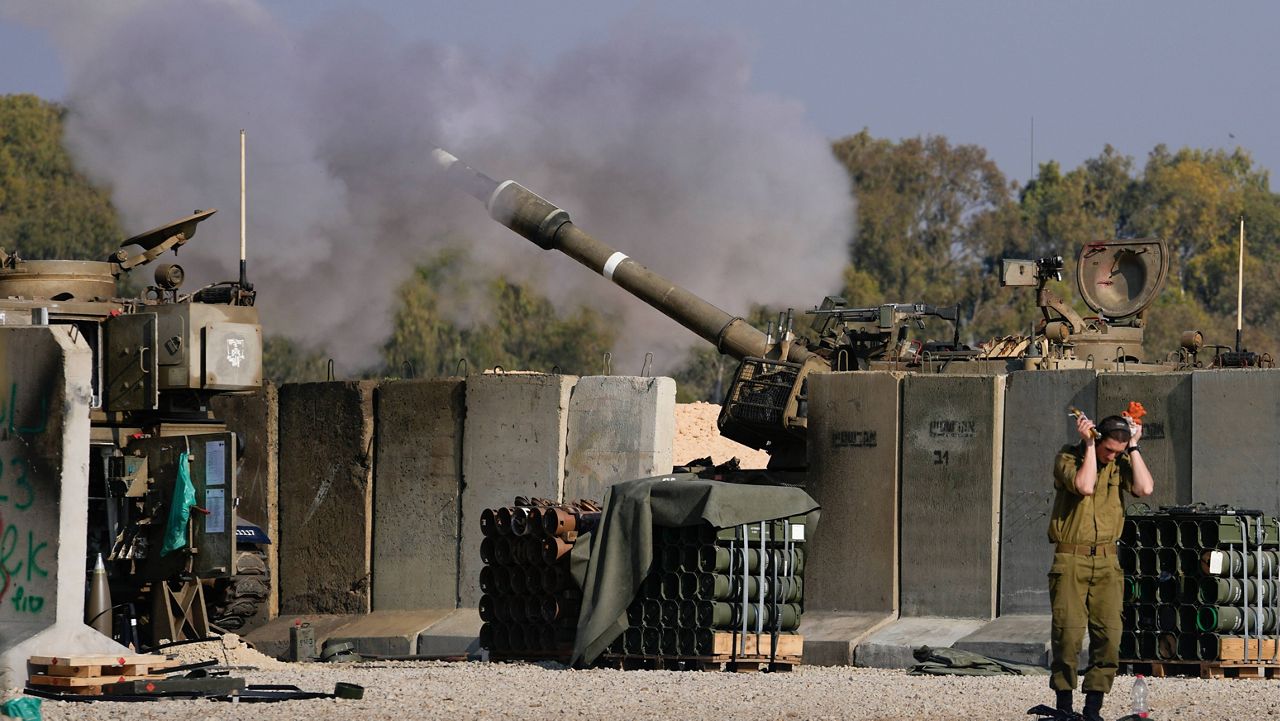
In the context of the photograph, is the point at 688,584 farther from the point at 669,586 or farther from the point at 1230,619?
the point at 1230,619

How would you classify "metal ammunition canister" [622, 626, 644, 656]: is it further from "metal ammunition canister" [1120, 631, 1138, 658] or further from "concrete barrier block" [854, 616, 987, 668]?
"metal ammunition canister" [1120, 631, 1138, 658]

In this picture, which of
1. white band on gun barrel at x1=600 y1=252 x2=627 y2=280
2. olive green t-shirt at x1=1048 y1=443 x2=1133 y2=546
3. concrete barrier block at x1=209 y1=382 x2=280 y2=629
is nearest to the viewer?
olive green t-shirt at x1=1048 y1=443 x2=1133 y2=546

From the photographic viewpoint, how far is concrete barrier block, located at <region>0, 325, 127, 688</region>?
14289mm

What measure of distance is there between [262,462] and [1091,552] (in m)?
12.1

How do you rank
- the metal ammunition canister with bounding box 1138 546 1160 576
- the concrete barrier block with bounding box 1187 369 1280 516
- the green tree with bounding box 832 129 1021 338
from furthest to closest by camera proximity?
the green tree with bounding box 832 129 1021 338, the concrete barrier block with bounding box 1187 369 1280 516, the metal ammunition canister with bounding box 1138 546 1160 576

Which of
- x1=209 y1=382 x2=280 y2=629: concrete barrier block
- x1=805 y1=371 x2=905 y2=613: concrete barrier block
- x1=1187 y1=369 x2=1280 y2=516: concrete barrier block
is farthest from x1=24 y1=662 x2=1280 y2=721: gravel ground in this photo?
x1=209 y1=382 x2=280 y2=629: concrete barrier block

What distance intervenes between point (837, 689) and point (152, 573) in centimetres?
668

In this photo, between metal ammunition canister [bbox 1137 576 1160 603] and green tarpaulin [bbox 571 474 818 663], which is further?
green tarpaulin [bbox 571 474 818 663]

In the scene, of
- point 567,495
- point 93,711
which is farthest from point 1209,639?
point 93,711

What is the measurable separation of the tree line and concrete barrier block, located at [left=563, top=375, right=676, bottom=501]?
24182 mm

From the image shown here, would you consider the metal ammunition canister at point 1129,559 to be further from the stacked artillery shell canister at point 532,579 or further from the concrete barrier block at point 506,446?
the concrete barrier block at point 506,446

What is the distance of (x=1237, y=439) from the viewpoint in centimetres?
1697

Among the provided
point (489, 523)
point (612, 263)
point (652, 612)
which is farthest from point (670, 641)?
point (612, 263)

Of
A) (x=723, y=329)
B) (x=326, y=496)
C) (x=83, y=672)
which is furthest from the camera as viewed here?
(x=723, y=329)
